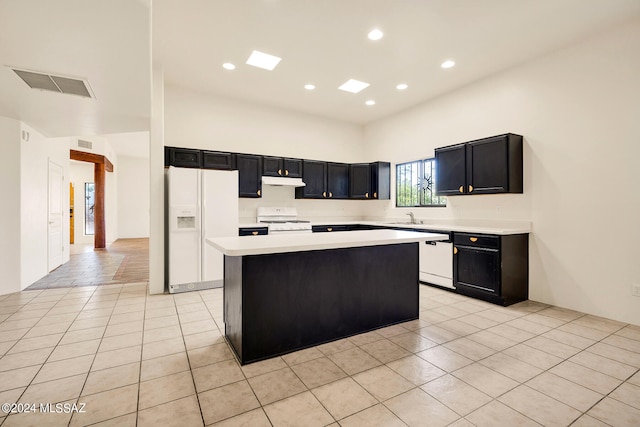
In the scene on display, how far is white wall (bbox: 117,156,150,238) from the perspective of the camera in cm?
1107

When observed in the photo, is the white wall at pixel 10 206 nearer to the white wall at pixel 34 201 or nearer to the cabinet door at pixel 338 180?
the white wall at pixel 34 201

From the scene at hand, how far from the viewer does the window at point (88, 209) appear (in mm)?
10281

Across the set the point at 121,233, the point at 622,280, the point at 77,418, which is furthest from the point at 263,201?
the point at 121,233

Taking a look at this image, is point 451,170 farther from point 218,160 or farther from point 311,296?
point 218,160

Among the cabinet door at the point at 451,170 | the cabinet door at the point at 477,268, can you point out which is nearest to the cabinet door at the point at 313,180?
the cabinet door at the point at 451,170

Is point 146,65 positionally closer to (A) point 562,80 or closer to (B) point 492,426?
(B) point 492,426

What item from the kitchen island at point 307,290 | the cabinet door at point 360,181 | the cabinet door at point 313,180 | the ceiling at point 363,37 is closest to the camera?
the kitchen island at point 307,290

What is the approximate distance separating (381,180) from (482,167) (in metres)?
2.29

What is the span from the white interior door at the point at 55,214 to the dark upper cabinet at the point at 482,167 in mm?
6991

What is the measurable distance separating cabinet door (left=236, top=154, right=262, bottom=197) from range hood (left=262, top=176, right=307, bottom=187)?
0.13 m

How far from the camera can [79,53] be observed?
→ 2.39m

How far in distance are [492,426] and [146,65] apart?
370 cm

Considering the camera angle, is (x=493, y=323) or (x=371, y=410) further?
(x=493, y=323)

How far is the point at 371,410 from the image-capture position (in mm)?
1792
